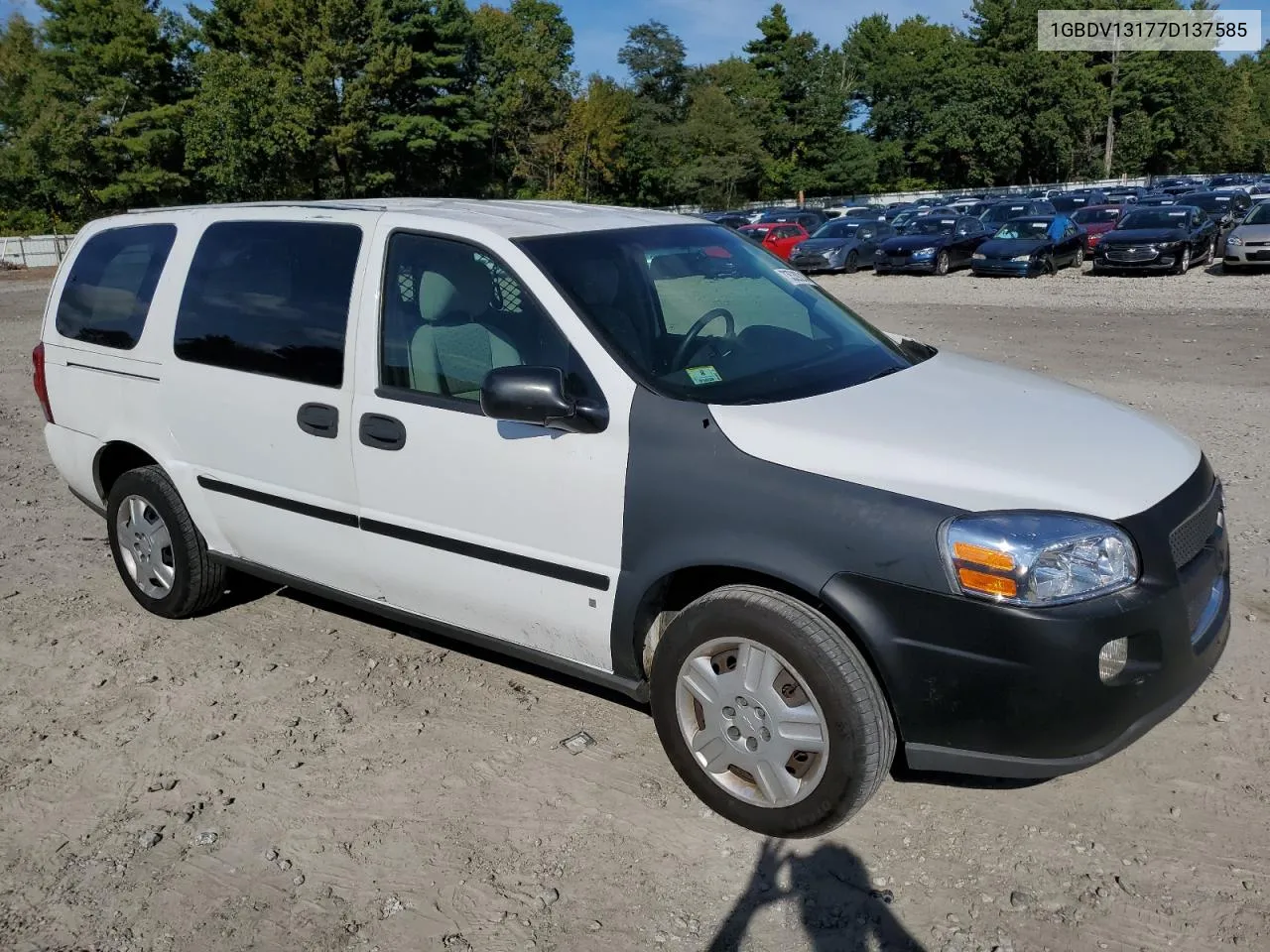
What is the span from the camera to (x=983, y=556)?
282 cm

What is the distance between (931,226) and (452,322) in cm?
2664

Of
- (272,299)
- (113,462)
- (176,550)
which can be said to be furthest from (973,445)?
(113,462)

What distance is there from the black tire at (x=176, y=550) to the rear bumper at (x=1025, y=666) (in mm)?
3096

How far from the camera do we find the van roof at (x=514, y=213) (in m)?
3.88

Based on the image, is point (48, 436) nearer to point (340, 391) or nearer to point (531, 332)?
point (340, 391)

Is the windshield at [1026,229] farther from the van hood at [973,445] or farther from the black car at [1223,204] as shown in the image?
the van hood at [973,445]

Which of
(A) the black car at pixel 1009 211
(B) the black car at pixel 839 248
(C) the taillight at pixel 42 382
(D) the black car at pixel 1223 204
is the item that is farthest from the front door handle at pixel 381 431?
(D) the black car at pixel 1223 204

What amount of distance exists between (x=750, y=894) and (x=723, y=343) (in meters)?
1.81

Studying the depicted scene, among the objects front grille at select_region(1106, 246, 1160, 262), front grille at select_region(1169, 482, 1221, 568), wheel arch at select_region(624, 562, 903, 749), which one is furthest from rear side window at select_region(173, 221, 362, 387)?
front grille at select_region(1106, 246, 1160, 262)

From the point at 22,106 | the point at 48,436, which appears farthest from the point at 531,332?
the point at 22,106

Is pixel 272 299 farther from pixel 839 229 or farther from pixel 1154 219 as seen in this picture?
pixel 839 229

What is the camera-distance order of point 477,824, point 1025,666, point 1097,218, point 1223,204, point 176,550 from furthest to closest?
point 1223,204 → point 1097,218 → point 176,550 → point 477,824 → point 1025,666

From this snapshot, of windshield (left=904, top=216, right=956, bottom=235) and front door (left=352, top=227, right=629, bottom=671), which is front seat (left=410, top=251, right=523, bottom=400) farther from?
windshield (left=904, top=216, right=956, bottom=235)

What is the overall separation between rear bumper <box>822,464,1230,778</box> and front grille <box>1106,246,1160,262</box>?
73.1 feet
